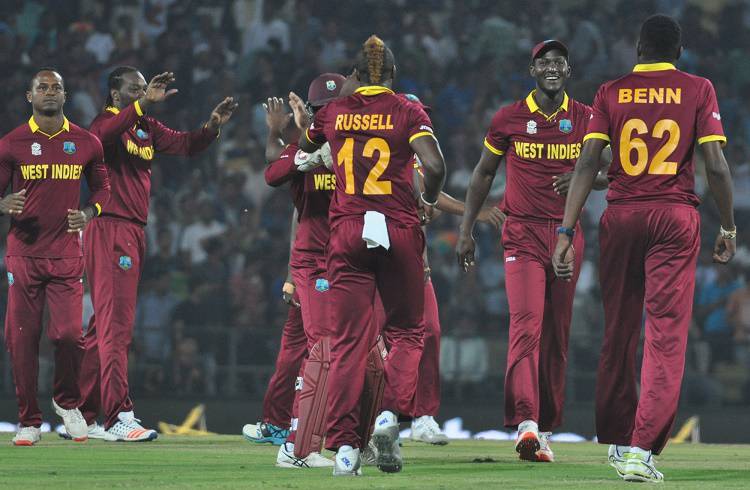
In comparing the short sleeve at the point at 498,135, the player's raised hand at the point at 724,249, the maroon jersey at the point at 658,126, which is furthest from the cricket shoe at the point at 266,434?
the player's raised hand at the point at 724,249

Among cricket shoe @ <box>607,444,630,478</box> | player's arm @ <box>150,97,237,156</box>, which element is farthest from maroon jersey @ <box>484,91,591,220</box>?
player's arm @ <box>150,97,237,156</box>

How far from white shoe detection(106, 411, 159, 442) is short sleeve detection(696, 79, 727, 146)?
184 inches

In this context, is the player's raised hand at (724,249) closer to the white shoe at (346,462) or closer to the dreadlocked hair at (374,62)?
the dreadlocked hair at (374,62)

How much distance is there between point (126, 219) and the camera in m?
9.71

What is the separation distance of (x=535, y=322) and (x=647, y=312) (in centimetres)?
157

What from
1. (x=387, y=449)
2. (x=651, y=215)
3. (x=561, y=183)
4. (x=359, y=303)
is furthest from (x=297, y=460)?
(x=561, y=183)

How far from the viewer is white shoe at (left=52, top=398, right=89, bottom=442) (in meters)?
9.44

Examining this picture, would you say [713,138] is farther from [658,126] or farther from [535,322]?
[535,322]

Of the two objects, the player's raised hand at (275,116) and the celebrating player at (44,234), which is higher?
the player's raised hand at (275,116)

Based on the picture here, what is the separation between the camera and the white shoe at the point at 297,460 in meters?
7.14

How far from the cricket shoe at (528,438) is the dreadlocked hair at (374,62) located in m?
2.34

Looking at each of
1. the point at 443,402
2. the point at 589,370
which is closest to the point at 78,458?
the point at 443,402

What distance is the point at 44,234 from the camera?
30.3ft

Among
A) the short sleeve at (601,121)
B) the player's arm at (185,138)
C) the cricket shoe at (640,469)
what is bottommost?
the cricket shoe at (640,469)
